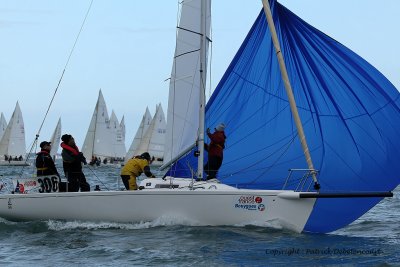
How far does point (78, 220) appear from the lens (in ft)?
48.1

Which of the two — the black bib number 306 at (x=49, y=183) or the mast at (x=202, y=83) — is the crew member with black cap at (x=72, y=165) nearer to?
the black bib number 306 at (x=49, y=183)

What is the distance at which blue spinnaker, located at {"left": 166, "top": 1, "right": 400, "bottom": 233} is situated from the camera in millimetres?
13672

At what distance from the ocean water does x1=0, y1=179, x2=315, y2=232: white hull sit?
0.14m

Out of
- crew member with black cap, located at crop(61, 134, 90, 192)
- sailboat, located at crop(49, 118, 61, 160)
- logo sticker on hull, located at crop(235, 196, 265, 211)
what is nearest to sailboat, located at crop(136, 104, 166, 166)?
sailboat, located at crop(49, 118, 61, 160)

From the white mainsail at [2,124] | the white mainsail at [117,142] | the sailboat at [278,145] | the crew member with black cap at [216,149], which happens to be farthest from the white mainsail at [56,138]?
the crew member with black cap at [216,149]

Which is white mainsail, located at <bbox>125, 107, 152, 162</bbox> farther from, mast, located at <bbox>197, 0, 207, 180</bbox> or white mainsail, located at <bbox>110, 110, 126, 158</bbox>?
mast, located at <bbox>197, 0, 207, 180</bbox>

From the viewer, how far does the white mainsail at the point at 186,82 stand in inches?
582

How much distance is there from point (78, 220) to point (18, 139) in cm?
6144

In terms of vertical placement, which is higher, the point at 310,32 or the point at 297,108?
the point at 310,32

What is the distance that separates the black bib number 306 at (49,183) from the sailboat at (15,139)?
59.6 metres

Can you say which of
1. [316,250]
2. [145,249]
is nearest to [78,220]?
[145,249]

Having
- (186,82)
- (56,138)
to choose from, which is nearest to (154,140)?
(56,138)

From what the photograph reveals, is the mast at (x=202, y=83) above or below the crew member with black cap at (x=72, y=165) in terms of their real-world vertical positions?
above

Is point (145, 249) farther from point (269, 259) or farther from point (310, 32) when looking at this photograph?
point (310, 32)
